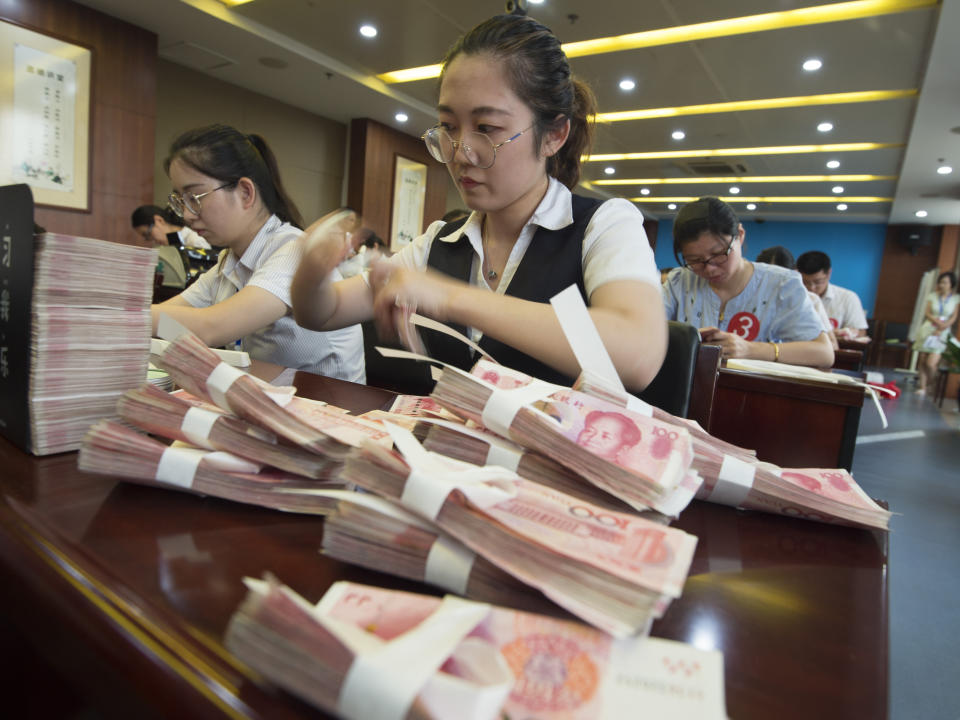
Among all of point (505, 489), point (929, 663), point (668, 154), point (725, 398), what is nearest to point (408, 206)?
point (668, 154)

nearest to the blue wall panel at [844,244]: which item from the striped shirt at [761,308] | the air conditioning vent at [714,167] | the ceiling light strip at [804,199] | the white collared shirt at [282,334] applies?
the ceiling light strip at [804,199]

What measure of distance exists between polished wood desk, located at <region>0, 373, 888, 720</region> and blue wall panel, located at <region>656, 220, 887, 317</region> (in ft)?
38.8

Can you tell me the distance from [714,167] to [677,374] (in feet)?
28.2

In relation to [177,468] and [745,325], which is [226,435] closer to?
[177,468]

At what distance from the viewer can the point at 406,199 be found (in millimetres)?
8172

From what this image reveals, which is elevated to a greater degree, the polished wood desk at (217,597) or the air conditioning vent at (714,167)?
the air conditioning vent at (714,167)

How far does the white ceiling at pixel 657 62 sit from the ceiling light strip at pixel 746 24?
0.19 feet

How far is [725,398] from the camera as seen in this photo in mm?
1934

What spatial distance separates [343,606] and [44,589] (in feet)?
0.67

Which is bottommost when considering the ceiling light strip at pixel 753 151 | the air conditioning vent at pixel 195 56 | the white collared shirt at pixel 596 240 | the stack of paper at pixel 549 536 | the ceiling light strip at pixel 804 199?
the stack of paper at pixel 549 536

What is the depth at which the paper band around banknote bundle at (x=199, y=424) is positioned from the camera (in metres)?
0.50

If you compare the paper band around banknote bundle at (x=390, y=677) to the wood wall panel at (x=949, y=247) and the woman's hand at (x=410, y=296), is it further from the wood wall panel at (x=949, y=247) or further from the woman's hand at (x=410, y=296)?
the wood wall panel at (x=949, y=247)

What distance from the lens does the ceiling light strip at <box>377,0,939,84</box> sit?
4090 millimetres

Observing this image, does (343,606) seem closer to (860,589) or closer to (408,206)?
(860,589)
